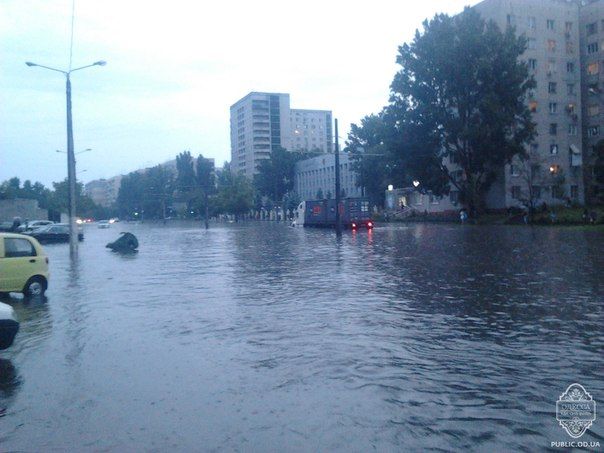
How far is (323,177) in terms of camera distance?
124 meters

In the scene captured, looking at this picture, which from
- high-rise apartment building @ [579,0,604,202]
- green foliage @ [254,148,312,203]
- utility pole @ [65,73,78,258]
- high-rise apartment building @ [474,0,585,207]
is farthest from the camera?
green foliage @ [254,148,312,203]

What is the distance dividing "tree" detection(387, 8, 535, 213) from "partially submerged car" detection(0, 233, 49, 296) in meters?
45.3

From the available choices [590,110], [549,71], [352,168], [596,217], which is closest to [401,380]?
[596,217]

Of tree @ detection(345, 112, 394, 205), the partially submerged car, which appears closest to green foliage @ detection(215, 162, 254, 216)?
tree @ detection(345, 112, 394, 205)

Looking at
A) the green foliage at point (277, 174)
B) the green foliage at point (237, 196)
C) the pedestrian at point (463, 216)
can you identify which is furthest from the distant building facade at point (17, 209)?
the green foliage at point (277, 174)

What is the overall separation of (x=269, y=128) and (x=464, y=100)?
117 metres

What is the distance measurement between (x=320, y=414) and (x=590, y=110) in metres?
79.5

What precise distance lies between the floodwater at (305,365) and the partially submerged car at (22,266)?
50 centimetres

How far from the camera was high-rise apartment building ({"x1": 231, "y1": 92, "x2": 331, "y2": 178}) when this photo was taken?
559 ft

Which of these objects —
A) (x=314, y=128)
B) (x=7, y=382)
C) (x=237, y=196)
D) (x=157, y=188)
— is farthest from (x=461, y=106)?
(x=314, y=128)

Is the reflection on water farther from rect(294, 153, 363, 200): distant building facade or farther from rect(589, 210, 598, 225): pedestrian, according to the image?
rect(294, 153, 363, 200): distant building facade

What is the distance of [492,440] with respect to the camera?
16.4ft

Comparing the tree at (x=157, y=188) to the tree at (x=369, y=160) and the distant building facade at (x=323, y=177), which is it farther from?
the tree at (x=369, y=160)

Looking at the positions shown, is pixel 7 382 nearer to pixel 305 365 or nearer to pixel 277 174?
pixel 305 365
